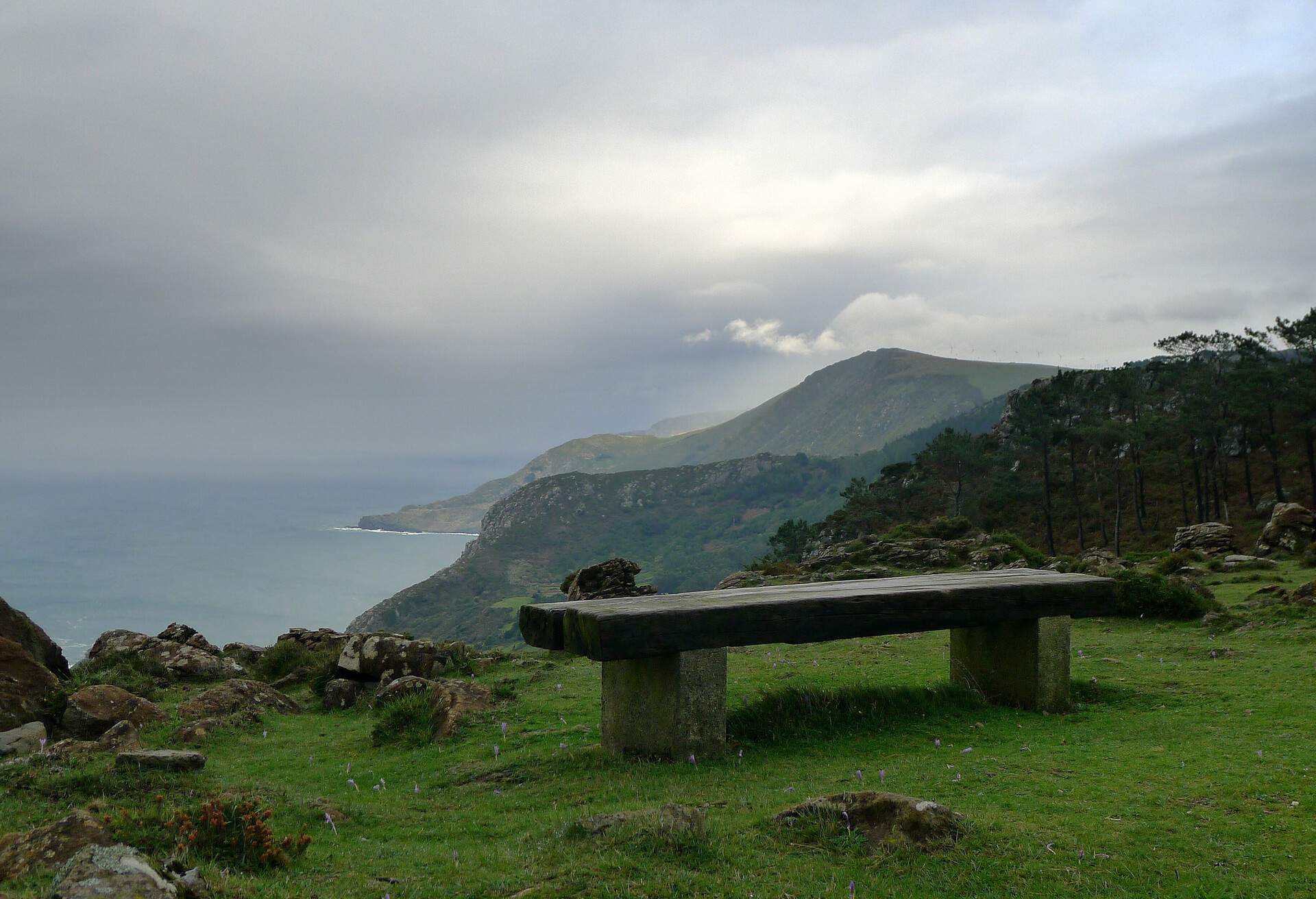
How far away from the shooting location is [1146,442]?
69062 mm

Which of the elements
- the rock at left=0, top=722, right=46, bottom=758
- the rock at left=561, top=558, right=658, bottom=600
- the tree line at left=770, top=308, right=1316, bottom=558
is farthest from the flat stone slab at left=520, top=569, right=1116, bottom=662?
the tree line at left=770, top=308, right=1316, bottom=558

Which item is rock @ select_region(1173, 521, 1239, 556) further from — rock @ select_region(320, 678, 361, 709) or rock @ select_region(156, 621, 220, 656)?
rock @ select_region(156, 621, 220, 656)

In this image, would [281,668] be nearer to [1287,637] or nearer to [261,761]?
[261,761]

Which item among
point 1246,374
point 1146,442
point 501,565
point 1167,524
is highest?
point 1246,374

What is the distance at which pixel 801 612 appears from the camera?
26.5ft

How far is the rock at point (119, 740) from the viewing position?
27.9 feet

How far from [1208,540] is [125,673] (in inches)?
1472

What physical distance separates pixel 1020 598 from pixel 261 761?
29.4ft

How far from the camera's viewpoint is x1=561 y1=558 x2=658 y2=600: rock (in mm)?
24703

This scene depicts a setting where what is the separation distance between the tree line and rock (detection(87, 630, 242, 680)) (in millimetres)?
50496

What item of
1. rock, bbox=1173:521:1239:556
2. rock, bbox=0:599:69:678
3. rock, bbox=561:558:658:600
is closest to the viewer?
rock, bbox=0:599:69:678

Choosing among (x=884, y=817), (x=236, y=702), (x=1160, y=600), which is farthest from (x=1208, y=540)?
(x=236, y=702)

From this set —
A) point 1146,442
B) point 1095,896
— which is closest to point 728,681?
point 1095,896

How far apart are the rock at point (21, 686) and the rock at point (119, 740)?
162 centimetres
